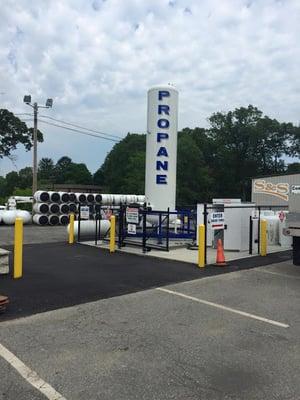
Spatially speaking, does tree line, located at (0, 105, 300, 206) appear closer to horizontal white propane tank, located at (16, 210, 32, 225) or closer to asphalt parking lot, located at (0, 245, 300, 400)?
horizontal white propane tank, located at (16, 210, 32, 225)

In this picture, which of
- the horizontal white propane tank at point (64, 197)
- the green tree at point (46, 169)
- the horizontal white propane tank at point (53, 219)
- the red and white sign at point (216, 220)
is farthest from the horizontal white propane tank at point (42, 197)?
the green tree at point (46, 169)

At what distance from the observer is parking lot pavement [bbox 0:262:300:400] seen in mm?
4449

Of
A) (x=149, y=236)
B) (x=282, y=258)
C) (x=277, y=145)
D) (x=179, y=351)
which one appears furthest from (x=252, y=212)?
(x=277, y=145)

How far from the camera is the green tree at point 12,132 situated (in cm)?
4931

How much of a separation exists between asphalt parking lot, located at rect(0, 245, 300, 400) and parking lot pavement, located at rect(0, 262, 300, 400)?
1 centimetres

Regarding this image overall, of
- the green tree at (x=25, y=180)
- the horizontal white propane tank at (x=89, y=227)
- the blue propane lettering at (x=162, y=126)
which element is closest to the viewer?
the blue propane lettering at (x=162, y=126)

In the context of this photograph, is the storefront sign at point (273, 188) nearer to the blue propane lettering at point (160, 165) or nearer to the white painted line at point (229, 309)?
the blue propane lettering at point (160, 165)

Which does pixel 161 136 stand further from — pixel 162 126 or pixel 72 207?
pixel 72 207

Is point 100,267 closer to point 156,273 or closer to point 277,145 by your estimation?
point 156,273


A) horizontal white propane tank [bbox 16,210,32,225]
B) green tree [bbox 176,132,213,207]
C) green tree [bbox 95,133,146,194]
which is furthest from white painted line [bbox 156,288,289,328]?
green tree [bbox 95,133,146,194]

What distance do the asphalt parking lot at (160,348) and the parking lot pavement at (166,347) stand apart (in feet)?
0.04

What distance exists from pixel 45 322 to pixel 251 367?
9.95 ft

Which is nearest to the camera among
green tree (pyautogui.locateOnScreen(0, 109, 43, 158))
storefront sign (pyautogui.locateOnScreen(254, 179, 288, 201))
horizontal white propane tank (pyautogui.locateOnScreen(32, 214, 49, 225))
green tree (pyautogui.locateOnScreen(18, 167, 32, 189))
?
horizontal white propane tank (pyautogui.locateOnScreen(32, 214, 49, 225))

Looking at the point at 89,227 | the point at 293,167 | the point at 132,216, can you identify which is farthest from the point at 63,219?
the point at 293,167
